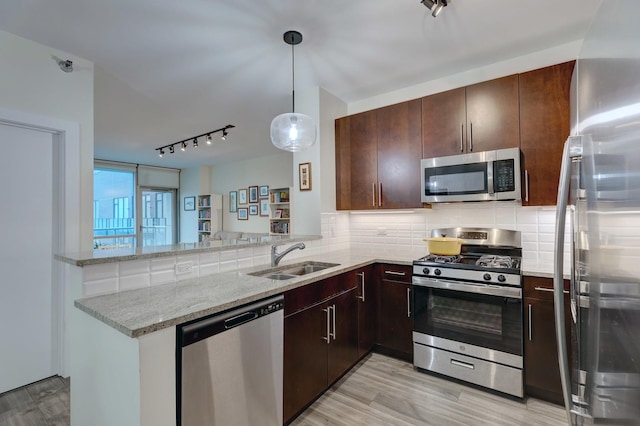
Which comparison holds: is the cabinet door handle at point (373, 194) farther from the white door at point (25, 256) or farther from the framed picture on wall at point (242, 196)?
the framed picture on wall at point (242, 196)

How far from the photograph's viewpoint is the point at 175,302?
142 centimetres

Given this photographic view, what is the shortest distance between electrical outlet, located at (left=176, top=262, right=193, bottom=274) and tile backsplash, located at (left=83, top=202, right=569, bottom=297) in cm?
2

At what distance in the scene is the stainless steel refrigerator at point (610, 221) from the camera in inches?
16.4

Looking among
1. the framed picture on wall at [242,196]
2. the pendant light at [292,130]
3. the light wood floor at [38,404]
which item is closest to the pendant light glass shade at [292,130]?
the pendant light at [292,130]

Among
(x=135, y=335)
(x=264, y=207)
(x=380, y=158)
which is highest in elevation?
(x=380, y=158)

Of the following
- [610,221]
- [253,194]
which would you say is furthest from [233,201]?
[610,221]

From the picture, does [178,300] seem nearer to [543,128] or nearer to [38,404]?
[38,404]

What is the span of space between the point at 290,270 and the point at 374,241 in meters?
1.26

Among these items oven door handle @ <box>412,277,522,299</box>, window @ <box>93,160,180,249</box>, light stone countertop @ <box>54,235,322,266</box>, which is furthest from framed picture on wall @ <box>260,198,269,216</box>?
oven door handle @ <box>412,277,522,299</box>

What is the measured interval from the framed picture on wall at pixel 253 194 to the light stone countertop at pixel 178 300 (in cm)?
468

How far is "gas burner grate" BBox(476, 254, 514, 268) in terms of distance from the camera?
220 cm

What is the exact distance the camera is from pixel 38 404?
2080 millimetres

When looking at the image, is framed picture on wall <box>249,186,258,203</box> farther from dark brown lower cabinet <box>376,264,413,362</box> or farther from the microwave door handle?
the microwave door handle

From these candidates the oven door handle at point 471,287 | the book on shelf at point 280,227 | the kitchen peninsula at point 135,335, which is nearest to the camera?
the kitchen peninsula at point 135,335
